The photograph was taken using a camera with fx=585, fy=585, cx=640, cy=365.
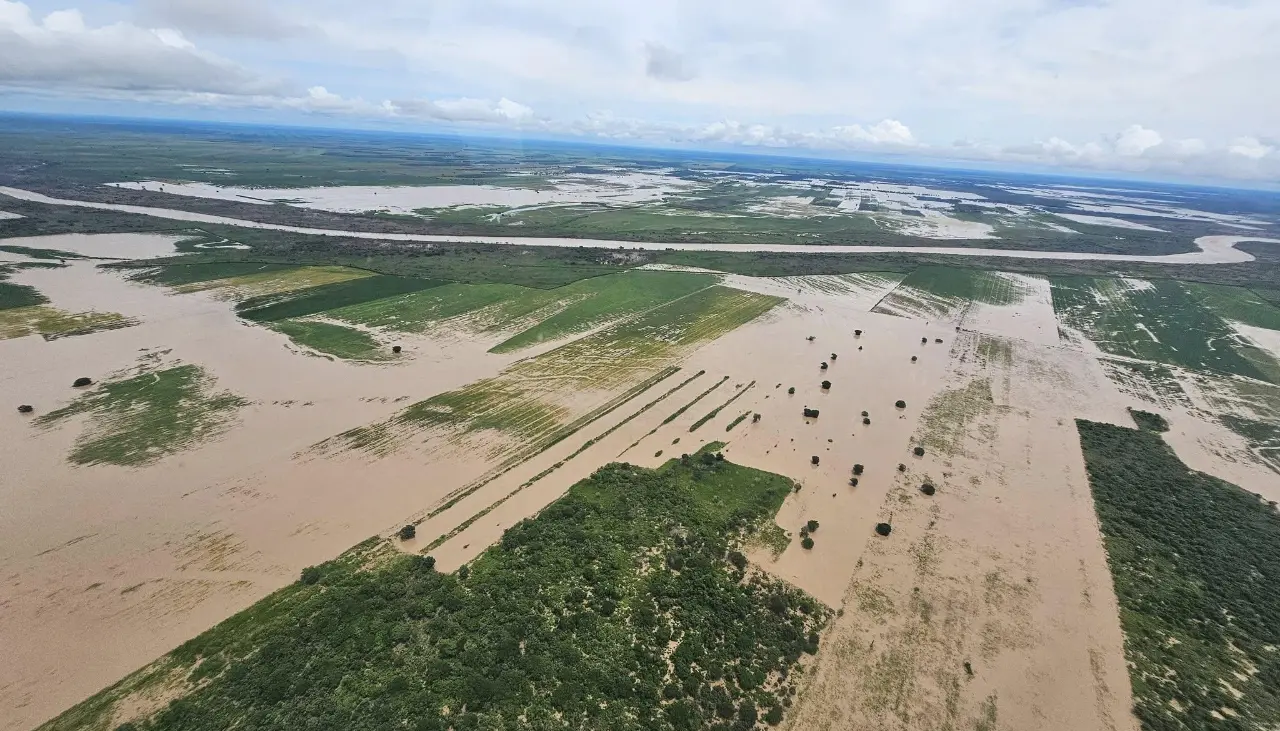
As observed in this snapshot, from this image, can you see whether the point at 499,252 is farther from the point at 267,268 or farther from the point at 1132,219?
the point at 1132,219

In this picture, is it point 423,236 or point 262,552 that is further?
point 423,236

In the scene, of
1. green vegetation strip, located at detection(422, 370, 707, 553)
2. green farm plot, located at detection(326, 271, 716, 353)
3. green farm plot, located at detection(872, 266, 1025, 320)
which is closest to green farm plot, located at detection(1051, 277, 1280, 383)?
green farm plot, located at detection(872, 266, 1025, 320)

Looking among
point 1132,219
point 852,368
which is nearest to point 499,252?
point 852,368

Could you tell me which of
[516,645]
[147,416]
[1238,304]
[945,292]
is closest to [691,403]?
[516,645]

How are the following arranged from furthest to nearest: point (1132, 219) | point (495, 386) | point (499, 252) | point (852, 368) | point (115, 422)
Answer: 1. point (1132, 219)
2. point (499, 252)
3. point (852, 368)
4. point (495, 386)
5. point (115, 422)

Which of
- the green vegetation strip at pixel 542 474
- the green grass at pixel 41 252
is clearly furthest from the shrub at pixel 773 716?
the green grass at pixel 41 252

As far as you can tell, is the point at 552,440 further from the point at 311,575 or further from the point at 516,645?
the point at 516,645
